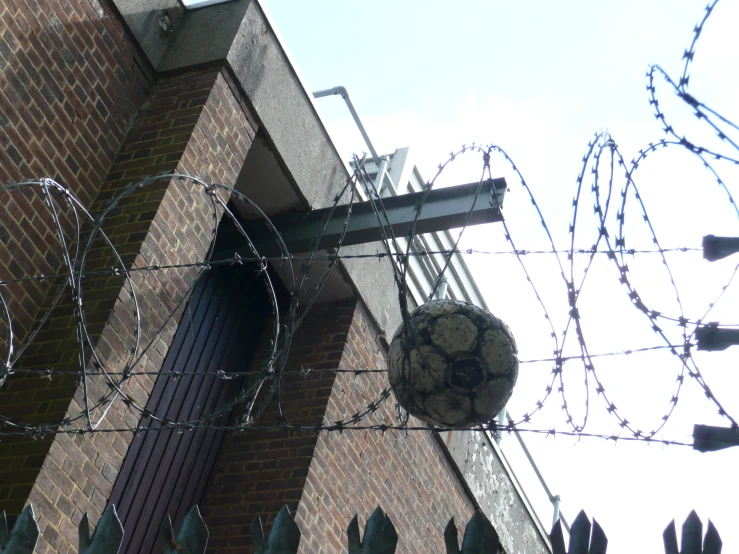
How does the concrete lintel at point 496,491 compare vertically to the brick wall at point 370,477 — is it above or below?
above

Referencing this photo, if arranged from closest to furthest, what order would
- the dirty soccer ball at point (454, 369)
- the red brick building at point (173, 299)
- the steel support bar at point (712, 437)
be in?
the steel support bar at point (712, 437) → the dirty soccer ball at point (454, 369) → the red brick building at point (173, 299)

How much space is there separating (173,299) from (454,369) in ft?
10.3

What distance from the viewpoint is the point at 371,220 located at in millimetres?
7383

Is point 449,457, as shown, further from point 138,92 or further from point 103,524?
point 103,524

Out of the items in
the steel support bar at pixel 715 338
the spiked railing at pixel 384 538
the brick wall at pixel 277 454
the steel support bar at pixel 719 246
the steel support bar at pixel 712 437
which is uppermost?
the brick wall at pixel 277 454

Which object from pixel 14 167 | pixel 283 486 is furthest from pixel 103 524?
pixel 283 486

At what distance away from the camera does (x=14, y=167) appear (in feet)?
20.7

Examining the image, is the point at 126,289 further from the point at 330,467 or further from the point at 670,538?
the point at 670,538

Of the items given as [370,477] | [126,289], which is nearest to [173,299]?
[126,289]

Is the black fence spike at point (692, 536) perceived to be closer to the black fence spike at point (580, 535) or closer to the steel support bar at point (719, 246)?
the black fence spike at point (580, 535)

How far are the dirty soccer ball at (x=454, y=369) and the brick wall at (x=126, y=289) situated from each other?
245 centimetres

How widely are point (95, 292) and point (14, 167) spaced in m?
0.97

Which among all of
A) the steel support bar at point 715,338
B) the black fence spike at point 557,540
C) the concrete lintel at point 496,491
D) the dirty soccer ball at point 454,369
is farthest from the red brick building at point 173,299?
the steel support bar at point 715,338

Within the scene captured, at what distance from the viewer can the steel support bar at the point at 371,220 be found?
6.83 m
